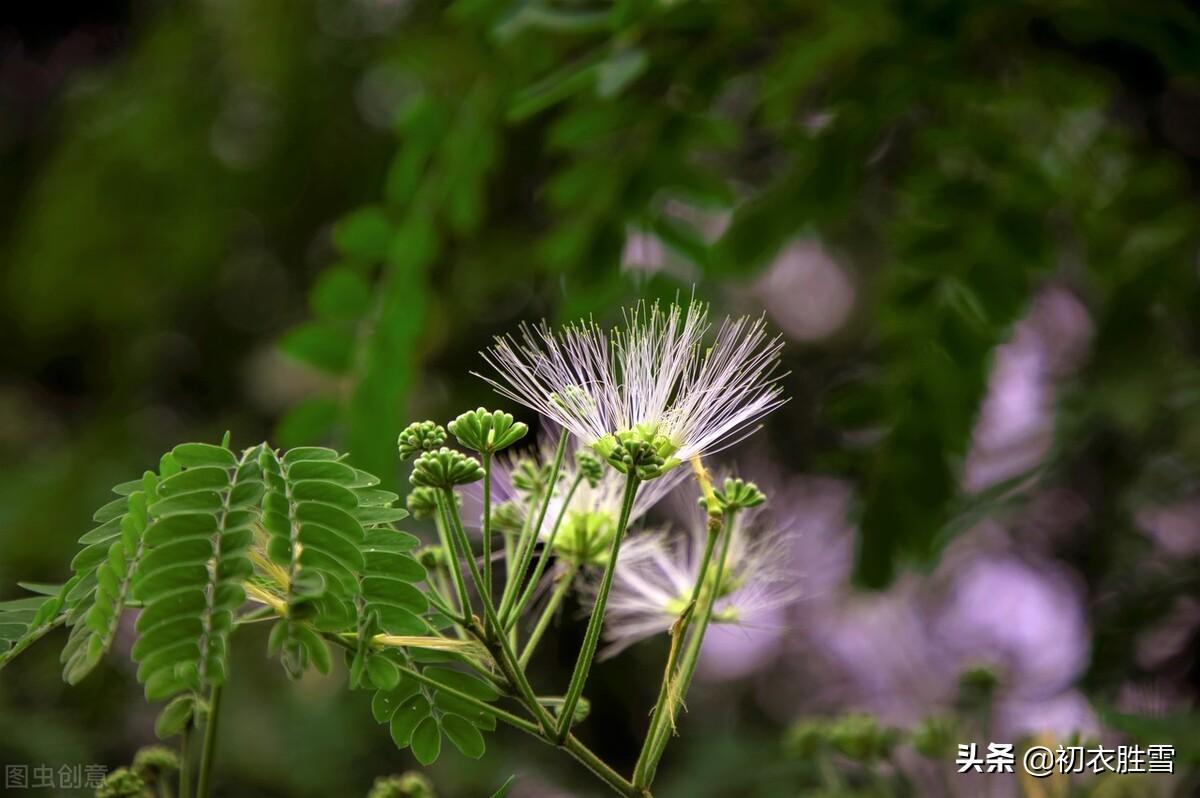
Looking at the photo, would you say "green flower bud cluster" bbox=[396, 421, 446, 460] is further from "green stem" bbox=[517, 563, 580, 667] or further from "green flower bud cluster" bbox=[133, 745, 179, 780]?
"green flower bud cluster" bbox=[133, 745, 179, 780]

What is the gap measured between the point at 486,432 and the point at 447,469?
0.05 meters

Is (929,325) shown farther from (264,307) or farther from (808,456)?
(264,307)

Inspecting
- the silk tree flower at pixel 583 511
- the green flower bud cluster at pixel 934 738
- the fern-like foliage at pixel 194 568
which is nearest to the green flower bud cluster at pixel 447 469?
the fern-like foliage at pixel 194 568

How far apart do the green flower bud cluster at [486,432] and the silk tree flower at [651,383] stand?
10 centimetres

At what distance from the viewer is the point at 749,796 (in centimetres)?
232

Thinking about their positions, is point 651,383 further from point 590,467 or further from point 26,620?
point 26,620

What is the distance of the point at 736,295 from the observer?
3.03 metres

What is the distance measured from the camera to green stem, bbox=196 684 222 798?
2.61 ft

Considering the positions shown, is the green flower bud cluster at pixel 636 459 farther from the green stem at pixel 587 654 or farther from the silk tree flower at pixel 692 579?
the silk tree flower at pixel 692 579

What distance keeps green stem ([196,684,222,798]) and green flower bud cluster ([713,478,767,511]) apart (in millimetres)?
393

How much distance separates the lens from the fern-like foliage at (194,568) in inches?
29.3

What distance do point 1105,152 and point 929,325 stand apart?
0.64 metres

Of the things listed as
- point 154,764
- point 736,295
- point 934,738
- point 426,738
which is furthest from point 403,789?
point 736,295

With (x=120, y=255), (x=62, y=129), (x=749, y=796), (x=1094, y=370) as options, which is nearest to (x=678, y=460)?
(x=1094, y=370)
